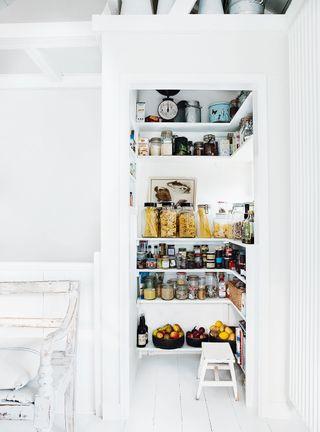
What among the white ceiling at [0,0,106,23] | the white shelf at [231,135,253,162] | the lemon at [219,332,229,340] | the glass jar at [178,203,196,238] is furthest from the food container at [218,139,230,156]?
the lemon at [219,332,229,340]

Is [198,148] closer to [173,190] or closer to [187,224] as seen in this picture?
[173,190]

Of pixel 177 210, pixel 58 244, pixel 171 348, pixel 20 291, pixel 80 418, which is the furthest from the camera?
pixel 58 244

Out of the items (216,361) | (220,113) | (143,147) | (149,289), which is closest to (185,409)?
(216,361)

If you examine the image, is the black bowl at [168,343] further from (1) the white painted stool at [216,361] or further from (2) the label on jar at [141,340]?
(1) the white painted stool at [216,361]

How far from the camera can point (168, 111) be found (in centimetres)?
295

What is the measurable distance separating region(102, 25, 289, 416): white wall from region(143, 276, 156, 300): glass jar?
2.87 feet

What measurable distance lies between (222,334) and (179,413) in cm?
82

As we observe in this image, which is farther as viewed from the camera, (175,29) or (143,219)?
(143,219)

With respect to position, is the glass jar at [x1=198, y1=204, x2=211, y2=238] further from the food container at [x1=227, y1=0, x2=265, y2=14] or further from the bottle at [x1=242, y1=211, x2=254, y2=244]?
the food container at [x1=227, y1=0, x2=265, y2=14]

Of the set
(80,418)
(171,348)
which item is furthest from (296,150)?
(80,418)

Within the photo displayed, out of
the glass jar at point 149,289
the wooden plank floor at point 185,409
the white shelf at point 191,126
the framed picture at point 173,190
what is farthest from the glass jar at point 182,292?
the white shelf at point 191,126

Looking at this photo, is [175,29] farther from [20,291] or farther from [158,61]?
[20,291]

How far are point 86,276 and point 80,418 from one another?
82 centimetres

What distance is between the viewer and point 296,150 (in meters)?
1.85
